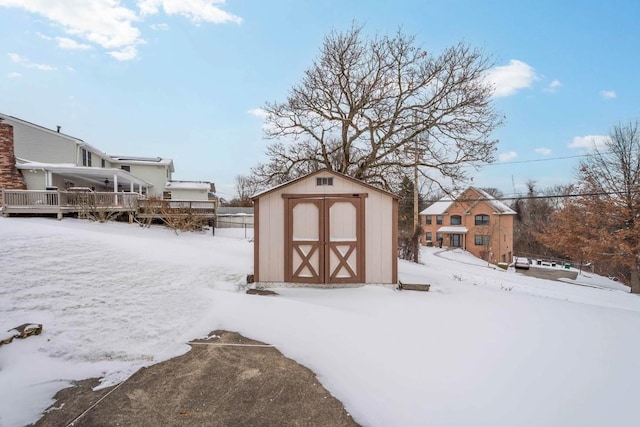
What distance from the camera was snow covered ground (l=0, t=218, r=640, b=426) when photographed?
9.27 feet

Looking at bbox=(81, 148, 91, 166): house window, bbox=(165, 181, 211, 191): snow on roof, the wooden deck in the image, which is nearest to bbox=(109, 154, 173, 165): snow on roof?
bbox=(165, 181, 211, 191): snow on roof

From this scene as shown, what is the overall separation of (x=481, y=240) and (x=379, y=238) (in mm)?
29025

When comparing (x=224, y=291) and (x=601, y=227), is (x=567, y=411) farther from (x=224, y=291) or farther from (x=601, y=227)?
(x=601, y=227)

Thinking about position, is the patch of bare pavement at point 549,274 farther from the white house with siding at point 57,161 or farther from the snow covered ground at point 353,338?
the white house with siding at point 57,161

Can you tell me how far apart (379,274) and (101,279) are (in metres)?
5.96

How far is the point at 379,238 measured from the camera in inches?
275

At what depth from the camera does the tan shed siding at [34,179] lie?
52.5 ft

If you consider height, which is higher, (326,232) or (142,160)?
(142,160)

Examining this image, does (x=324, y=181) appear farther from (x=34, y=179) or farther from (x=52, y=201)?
(x=34, y=179)

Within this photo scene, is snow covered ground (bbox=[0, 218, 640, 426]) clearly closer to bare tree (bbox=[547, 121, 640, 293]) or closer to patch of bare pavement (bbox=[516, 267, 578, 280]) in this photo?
bare tree (bbox=[547, 121, 640, 293])

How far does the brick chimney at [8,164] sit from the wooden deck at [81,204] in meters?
3.55

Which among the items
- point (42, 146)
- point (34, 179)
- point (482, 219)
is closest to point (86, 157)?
point (42, 146)

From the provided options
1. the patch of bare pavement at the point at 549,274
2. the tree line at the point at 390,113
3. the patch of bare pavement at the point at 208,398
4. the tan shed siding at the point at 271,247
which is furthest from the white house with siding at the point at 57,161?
the patch of bare pavement at the point at 549,274

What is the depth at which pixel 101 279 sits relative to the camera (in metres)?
5.77
